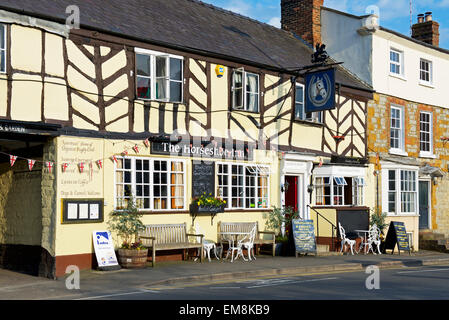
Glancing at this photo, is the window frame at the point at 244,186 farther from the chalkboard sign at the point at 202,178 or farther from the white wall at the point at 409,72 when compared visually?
the white wall at the point at 409,72

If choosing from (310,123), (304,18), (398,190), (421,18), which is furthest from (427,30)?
(310,123)

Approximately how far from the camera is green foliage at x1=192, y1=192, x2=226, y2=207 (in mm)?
15953

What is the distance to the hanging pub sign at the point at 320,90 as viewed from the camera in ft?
58.0

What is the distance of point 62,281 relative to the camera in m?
12.4

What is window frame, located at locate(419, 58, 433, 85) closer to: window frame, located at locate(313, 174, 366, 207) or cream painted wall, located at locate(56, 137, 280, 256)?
window frame, located at locate(313, 174, 366, 207)

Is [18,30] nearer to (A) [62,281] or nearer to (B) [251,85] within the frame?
(A) [62,281]

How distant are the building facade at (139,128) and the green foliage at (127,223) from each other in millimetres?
264

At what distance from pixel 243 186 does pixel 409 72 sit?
32.7ft

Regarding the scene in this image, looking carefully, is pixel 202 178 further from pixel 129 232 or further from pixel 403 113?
pixel 403 113

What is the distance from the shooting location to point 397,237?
66.0 ft

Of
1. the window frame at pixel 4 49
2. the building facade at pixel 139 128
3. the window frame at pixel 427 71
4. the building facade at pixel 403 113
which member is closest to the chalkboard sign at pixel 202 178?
the building facade at pixel 139 128

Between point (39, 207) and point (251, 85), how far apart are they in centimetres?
743
